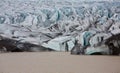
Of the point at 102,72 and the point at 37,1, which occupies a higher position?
the point at 37,1

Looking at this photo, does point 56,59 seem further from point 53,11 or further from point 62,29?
point 53,11

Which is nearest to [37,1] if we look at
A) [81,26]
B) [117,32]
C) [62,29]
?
[62,29]

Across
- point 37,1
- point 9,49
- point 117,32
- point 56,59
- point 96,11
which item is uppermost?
point 37,1

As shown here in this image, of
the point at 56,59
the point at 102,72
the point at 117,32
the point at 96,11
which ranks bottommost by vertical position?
the point at 102,72

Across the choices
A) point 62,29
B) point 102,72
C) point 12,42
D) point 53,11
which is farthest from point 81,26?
point 12,42

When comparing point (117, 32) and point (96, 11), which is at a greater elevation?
point (96, 11)

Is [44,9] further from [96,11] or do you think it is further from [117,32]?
[117,32]
